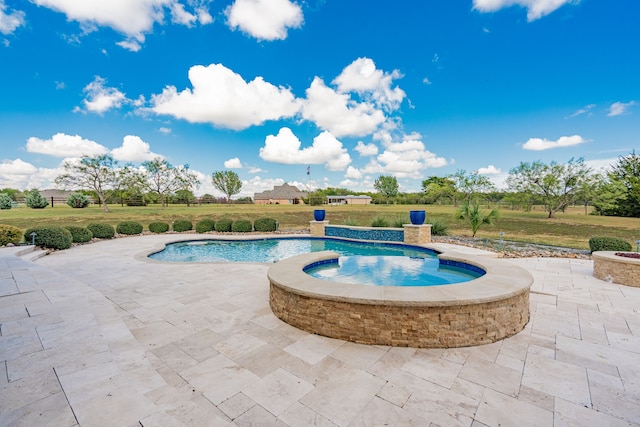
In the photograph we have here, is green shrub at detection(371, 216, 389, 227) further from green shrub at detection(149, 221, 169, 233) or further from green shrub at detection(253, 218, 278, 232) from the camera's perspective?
green shrub at detection(149, 221, 169, 233)

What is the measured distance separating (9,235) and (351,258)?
12.3 m

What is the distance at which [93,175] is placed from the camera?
99.0 feet

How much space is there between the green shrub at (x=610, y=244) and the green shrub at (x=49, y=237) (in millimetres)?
18106

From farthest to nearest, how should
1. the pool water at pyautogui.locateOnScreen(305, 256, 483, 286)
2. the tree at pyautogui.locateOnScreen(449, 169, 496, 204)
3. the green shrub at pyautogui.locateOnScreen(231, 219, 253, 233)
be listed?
1. the tree at pyautogui.locateOnScreen(449, 169, 496, 204)
2. the green shrub at pyautogui.locateOnScreen(231, 219, 253, 233)
3. the pool water at pyautogui.locateOnScreen(305, 256, 483, 286)

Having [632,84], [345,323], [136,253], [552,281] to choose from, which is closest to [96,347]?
[345,323]

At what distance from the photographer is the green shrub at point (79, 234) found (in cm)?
1095

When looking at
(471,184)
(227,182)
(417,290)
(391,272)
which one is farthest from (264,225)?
(227,182)

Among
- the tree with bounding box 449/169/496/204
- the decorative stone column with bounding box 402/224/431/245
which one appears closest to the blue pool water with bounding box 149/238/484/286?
the decorative stone column with bounding box 402/224/431/245

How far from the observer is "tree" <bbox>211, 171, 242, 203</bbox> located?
57031mm

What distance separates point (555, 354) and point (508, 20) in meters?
12.9

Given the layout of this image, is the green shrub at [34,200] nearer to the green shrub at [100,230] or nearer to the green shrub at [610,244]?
the green shrub at [100,230]

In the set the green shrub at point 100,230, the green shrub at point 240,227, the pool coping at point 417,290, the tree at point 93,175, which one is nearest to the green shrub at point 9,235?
the green shrub at point 100,230

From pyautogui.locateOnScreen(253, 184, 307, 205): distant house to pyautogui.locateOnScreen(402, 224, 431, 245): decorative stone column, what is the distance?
172 feet

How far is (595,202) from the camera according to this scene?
23969 millimetres
